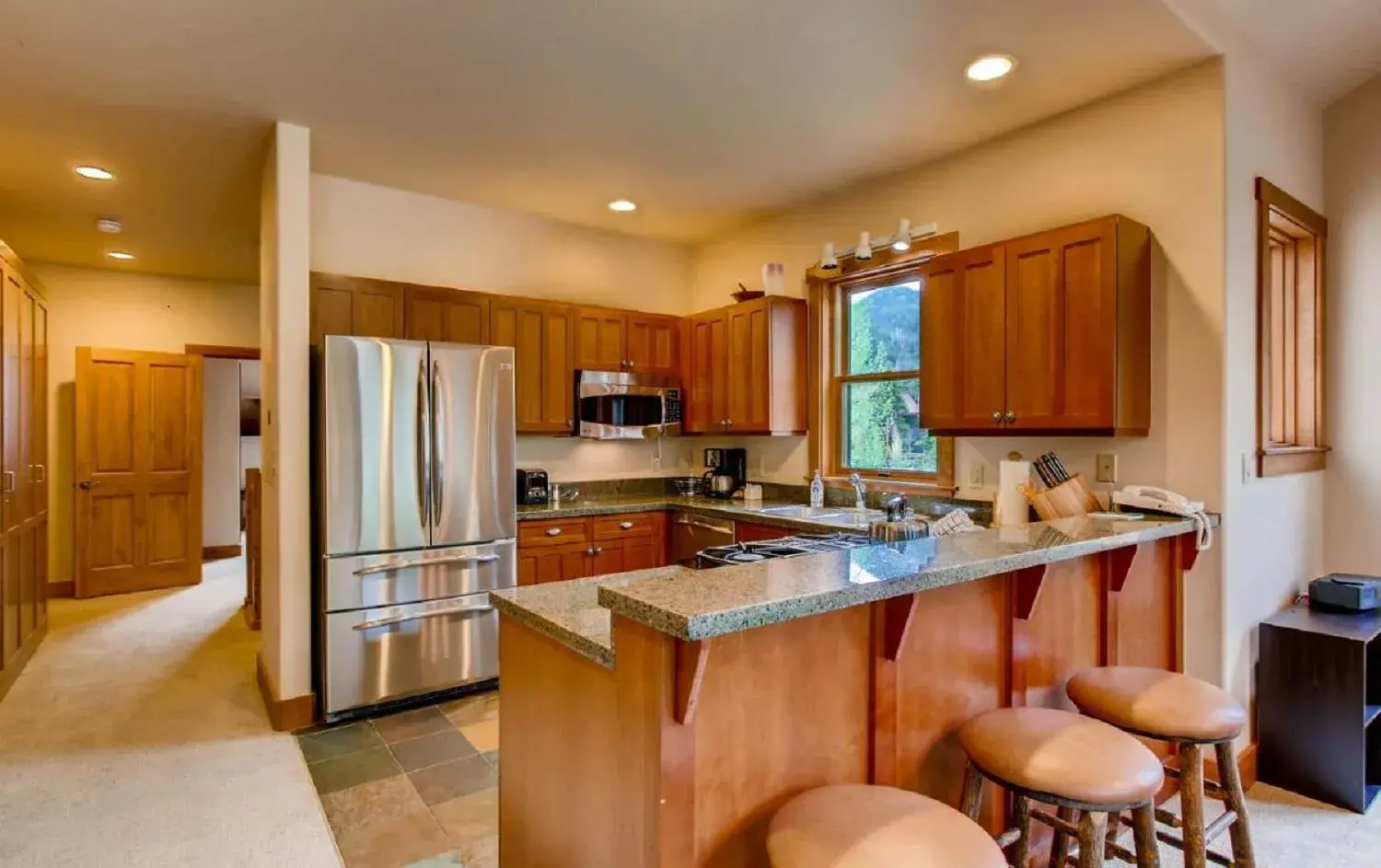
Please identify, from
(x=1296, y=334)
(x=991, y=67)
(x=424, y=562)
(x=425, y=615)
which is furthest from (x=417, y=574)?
(x=1296, y=334)

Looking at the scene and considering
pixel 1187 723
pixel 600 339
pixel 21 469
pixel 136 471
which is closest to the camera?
pixel 1187 723

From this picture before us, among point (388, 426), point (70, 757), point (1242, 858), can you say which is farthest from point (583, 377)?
point (1242, 858)

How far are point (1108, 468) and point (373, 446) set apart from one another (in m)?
3.18

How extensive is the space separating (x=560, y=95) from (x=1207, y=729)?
303 centimetres

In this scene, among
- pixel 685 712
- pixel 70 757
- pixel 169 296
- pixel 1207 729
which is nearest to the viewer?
pixel 685 712

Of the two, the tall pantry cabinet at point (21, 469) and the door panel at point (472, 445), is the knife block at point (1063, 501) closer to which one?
the door panel at point (472, 445)

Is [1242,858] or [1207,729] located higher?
[1207,729]

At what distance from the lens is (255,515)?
4.62m

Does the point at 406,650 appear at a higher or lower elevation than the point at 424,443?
lower

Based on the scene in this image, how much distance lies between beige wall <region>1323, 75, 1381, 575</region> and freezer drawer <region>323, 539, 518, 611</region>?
12.8ft

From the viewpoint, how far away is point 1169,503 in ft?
8.24

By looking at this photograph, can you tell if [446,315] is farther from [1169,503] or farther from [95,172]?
[1169,503]

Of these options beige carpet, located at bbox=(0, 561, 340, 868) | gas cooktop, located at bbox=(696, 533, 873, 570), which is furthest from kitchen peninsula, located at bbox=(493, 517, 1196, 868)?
beige carpet, located at bbox=(0, 561, 340, 868)

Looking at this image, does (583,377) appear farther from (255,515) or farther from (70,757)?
(70,757)
